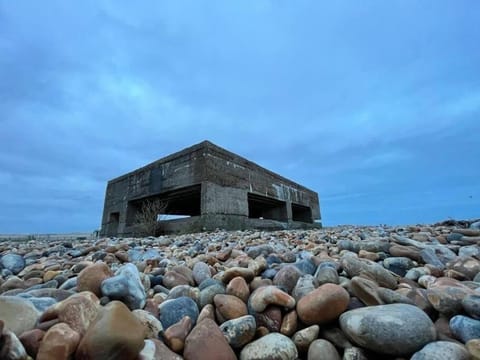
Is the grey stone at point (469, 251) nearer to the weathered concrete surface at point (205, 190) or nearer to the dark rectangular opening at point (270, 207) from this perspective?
the weathered concrete surface at point (205, 190)

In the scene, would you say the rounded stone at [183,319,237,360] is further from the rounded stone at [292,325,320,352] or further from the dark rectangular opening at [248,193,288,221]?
the dark rectangular opening at [248,193,288,221]

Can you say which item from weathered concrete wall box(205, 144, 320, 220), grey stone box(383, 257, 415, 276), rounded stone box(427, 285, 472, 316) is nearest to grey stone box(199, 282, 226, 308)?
rounded stone box(427, 285, 472, 316)

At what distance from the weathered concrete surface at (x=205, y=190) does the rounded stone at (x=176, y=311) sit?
4830 mm

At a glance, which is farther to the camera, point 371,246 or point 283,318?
point 371,246

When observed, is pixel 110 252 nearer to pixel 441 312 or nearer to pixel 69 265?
pixel 69 265

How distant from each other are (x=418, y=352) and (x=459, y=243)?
2160 mm

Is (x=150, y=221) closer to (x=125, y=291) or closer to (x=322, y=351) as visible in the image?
(x=125, y=291)

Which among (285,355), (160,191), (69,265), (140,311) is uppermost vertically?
(160,191)

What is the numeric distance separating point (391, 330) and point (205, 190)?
5466mm

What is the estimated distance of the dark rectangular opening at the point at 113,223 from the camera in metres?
9.13

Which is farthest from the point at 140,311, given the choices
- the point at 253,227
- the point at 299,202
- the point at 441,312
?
the point at 299,202

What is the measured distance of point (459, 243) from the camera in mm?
2334

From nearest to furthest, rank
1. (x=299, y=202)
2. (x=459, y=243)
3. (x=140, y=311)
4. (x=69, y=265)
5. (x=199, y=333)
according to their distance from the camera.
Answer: (x=199, y=333)
(x=140, y=311)
(x=69, y=265)
(x=459, y=243)
(x=299, y=202)

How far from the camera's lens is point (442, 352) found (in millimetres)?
768
